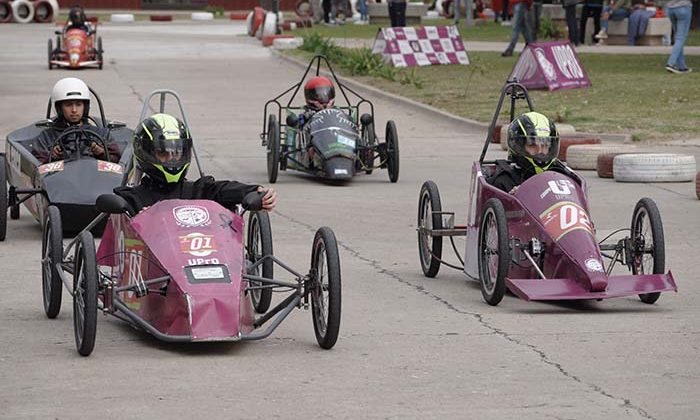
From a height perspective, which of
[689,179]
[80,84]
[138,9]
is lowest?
[138,9]

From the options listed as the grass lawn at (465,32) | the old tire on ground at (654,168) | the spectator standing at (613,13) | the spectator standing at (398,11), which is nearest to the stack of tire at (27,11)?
the grass lawn at (465,32)

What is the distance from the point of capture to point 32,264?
11773mm

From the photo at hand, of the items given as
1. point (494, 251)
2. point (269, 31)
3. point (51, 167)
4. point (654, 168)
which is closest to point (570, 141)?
point (654, 168)

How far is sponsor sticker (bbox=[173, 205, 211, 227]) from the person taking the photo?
870cm

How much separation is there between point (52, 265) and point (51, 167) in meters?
3.96

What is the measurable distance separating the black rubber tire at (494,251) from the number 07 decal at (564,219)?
30 cm

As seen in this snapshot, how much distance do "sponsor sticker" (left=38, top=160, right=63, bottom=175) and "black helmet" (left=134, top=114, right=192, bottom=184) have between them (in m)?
3.80

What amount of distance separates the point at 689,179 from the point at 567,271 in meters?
7.69

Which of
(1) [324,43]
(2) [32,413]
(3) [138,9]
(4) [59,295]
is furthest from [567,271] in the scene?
(3) [138,9]

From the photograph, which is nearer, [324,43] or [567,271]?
[567,271]

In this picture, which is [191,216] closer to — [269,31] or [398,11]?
[398,11]

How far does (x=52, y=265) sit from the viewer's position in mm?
9289

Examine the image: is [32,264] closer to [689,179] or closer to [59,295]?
[59,295]

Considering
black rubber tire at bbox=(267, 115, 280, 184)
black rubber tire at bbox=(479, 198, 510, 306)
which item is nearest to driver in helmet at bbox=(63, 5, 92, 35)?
black rubber tire at bbox=(267, 115, 280, 184)
